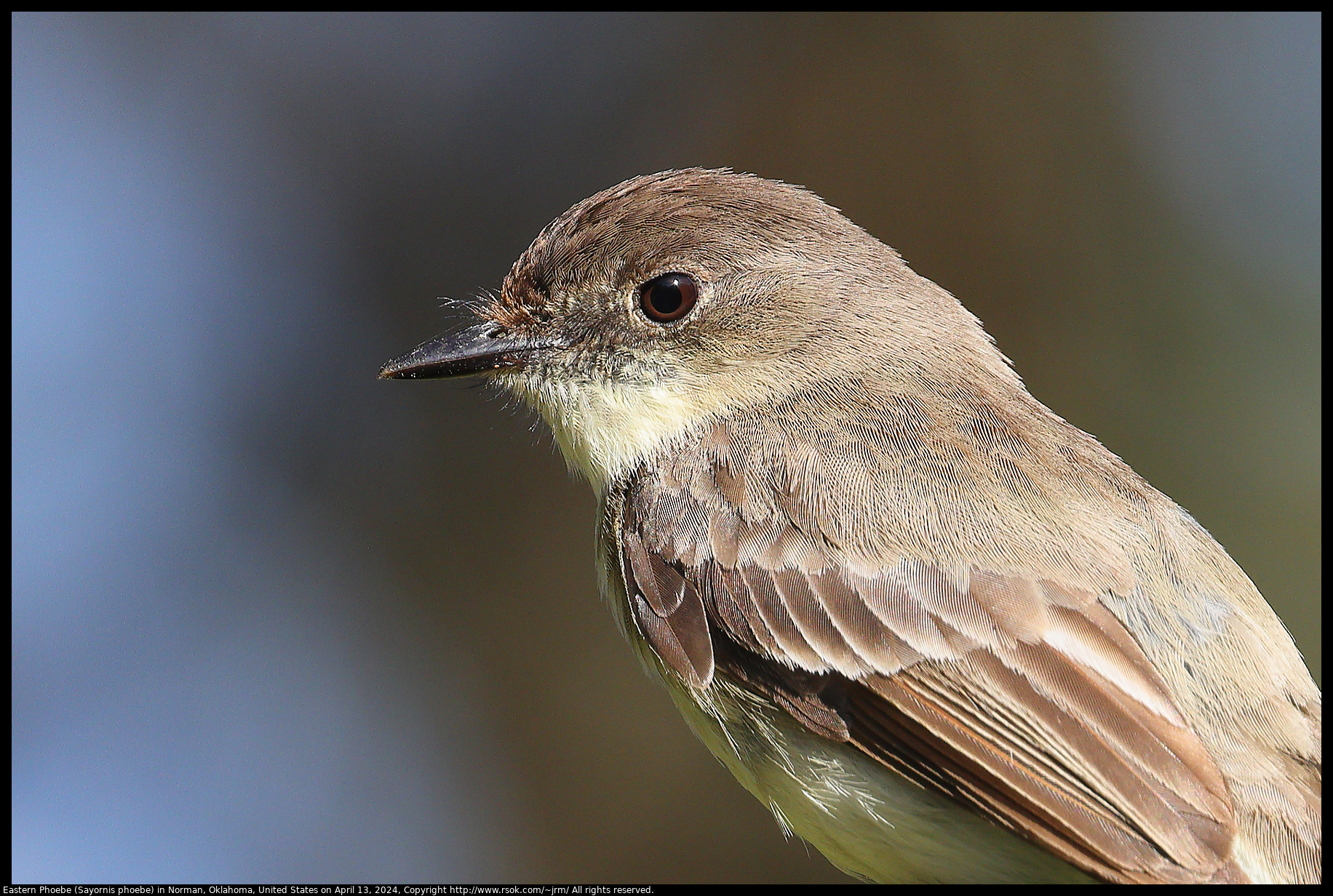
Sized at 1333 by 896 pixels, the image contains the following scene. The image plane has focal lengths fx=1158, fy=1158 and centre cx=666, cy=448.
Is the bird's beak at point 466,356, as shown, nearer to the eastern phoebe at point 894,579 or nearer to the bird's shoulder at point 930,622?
the eastern phoebe at point 894,579

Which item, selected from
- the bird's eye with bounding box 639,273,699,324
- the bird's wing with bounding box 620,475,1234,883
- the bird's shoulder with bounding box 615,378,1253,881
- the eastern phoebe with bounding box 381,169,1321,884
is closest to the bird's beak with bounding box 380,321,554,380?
the eastern phoebe with bounding box 381,169,1321,884

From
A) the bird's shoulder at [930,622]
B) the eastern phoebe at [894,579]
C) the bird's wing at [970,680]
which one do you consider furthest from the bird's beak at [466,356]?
the bird's wing at [970,680]

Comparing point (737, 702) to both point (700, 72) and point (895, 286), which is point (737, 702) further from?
point (700, 72)

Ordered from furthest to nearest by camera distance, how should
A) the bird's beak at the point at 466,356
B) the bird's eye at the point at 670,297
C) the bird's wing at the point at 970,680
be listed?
the bird's beak at the point at 466,356 < the bird's eye at the point at 670,297 < the bird's wing at the point at 970,680

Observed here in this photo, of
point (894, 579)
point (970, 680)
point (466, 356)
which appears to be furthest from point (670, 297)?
point (970, 680)

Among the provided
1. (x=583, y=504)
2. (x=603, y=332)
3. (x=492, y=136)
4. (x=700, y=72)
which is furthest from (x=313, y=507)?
(x=603, y=332)

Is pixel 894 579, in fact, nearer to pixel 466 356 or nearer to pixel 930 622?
pixel 930 622

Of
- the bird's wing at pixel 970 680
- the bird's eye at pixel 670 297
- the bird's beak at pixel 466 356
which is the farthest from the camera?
the bird's beak at pixel 466 356
